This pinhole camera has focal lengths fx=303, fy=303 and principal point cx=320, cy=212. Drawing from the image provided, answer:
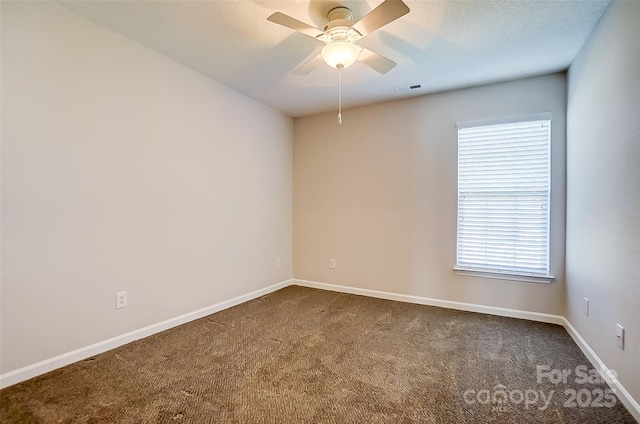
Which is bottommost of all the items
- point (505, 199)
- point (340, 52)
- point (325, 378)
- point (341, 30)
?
point (325, 378)

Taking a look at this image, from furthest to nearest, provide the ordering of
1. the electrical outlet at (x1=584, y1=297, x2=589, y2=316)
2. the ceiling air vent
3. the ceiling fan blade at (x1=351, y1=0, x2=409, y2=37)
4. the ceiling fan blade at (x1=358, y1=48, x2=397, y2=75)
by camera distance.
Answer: the ceiling air vent, the electrical outlet at (x1=584, y1=297, x2=589, y2=316), the ceiling fan blade at (x1=358, y1=48, x2=397, y2=75), the ceiling fan blade at (x1=351, y1=0, x2=409, y2=37)

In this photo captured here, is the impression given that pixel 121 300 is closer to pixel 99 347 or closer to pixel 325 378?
pixel 99 347

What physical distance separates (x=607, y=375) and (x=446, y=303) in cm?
155

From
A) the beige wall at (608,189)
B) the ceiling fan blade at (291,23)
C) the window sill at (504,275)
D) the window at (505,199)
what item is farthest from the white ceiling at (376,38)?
the window sill at (504,275)

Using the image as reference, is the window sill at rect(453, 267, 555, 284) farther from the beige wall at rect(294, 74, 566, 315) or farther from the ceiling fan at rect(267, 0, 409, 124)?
the ceiling fan at rect(267, 0, 409, 124)

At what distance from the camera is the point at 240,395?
1.77m

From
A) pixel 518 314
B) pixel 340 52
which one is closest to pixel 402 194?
pixel 518 314

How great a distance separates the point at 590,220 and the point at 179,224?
3418 mm

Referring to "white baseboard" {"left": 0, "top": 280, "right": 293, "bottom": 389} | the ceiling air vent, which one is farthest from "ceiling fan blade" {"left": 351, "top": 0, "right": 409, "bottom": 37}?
"white baseboard" {"left": 0, "top": 280, "right": 293, "bottom": 389}

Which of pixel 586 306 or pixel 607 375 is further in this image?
pixel 586 306

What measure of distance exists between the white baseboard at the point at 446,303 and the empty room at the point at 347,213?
2 cm

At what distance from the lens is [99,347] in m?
2.26

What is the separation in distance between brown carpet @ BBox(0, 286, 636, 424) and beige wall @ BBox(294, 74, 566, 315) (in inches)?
25.5

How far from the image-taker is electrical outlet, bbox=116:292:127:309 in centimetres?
238
